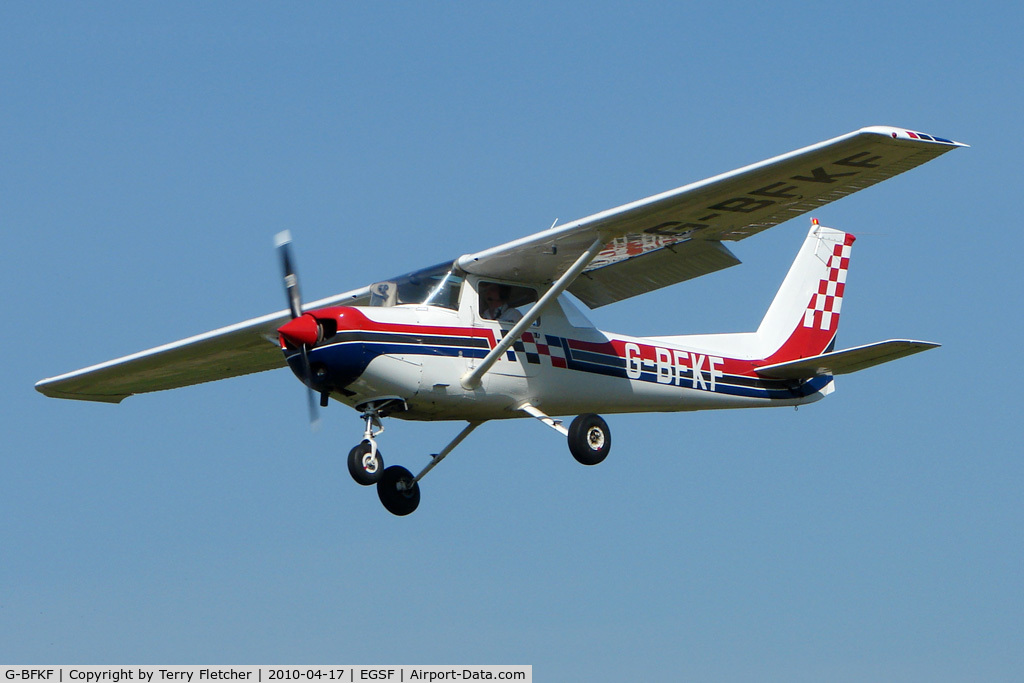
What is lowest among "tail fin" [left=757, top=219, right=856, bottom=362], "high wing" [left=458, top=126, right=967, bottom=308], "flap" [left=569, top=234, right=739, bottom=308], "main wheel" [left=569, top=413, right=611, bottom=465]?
"main wheel" [left=569, top=413, right=611, bottom=465]

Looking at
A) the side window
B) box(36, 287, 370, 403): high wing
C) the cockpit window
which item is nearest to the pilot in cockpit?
the side window

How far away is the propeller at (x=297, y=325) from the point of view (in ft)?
47.7

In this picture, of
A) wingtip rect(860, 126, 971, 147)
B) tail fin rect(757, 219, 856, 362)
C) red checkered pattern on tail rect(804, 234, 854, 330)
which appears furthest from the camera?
red checkered pattern on tail rect(804, 234, 854, 330)

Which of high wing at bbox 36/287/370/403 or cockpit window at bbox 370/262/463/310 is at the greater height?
high wing at bbox 36/287/370/403

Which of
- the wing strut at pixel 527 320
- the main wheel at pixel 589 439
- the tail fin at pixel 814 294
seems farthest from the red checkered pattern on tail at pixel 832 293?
the wing strut at pixel 527 320

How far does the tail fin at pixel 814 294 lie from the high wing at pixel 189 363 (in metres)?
5.80

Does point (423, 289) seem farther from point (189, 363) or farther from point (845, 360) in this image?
point (845, 360)

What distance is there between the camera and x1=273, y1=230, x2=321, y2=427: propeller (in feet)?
47.7

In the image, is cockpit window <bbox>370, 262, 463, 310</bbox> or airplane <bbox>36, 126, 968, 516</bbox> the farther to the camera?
cockpit window <bbox>370, 262, 463, 310</bbox>

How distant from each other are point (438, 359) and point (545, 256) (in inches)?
67.0

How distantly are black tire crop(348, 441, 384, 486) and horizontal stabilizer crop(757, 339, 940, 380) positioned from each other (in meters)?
5.49

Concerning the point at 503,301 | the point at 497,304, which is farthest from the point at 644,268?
the point at 497,304

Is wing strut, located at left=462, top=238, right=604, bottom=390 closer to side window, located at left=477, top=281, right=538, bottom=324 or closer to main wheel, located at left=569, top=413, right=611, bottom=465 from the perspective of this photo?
side window, located at left=477, top=281, right=538, bottom=324

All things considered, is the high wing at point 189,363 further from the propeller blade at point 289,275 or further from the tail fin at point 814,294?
the tail fin at point 814,294
